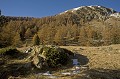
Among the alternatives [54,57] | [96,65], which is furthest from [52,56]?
[96,65]

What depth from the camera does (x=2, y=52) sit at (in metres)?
26.5

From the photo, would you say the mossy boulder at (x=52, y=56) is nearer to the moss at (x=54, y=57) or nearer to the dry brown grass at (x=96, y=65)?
the moss at (x=54, y=57)

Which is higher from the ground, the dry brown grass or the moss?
the moss

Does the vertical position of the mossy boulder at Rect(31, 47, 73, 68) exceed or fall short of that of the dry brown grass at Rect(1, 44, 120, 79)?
it exceeds it

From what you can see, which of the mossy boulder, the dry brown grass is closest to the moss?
the mossy boulder

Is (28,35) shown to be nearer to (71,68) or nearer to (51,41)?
(51,41)

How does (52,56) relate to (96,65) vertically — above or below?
above

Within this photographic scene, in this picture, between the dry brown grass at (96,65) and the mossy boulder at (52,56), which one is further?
the mossy boulder at (52,56)

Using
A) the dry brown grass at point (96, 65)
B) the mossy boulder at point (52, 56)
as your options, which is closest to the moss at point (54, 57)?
the mossy boulder at point (52, 56)

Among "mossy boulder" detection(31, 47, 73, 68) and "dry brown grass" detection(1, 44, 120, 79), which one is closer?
"dry brown grass" detection(1, 44, 120, 79)

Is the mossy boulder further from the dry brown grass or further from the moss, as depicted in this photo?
the dry brown grass

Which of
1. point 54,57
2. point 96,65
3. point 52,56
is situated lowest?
point 96,65

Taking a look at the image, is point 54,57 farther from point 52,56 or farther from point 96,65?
point 96,65

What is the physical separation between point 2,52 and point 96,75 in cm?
1206
